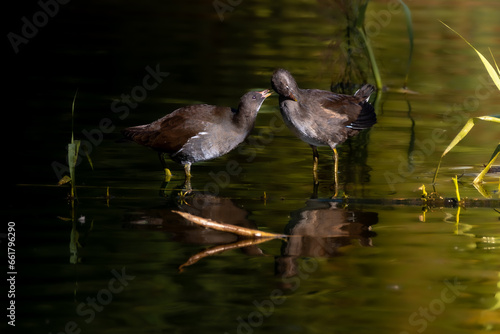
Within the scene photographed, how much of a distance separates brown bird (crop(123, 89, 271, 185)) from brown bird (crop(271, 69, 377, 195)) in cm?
29

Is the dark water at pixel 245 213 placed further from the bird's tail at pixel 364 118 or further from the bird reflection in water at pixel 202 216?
the bird's tail at pixel 364 118

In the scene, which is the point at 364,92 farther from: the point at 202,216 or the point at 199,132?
the point at 202,216

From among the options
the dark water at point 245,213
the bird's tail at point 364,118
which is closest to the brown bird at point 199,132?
the dark water at point 245,213

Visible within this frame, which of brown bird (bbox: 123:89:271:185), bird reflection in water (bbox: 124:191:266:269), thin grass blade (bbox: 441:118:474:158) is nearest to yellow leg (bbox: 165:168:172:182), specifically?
brown bird (bbox: 123:89:271:185)

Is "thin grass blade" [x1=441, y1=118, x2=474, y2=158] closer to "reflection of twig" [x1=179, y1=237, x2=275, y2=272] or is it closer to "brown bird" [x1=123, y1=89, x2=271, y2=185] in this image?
"reflection of twig" [x1=179, y1=237, x2=275, y2=272]

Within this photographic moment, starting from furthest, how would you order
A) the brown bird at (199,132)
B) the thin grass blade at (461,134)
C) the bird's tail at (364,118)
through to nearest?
1. the bird's tail at (364,118)
2. the brown bird at (199,132)
3. the thin grass blade at (461,134)

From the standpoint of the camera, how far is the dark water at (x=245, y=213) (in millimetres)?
5879

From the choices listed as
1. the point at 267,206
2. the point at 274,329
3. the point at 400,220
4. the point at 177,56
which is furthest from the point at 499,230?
the point at 177,56

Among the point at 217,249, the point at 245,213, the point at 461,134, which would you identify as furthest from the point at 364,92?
the point at 217,249

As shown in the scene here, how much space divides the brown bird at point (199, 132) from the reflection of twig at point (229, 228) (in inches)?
73.9

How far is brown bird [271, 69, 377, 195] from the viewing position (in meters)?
9.14

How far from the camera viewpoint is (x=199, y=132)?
29.6ft

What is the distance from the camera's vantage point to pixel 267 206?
8219 millimetres

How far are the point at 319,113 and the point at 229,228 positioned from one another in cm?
258
